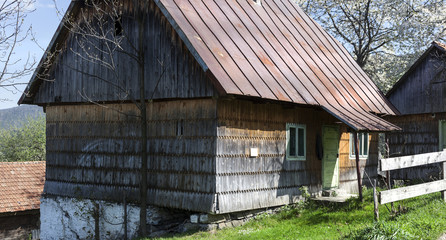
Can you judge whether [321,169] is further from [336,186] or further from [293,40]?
[293,40]

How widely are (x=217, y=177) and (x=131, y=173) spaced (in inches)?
129

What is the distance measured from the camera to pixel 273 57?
15.0 metres

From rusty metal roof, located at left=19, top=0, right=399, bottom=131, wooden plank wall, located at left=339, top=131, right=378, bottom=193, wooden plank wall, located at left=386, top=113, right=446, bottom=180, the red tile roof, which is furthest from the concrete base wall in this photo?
wooden plank wall, located at left=386, top=113, right=446, bottom=180

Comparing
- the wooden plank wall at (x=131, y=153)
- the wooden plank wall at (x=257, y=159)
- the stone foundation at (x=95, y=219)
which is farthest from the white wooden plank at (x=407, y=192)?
the stone foundation at (x=95, y=219)

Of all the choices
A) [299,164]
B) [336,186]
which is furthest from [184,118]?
[336,186]

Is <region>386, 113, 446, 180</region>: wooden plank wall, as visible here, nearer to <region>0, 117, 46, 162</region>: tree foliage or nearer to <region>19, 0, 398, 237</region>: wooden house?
<region>19, 0, 398, 237</region>: wooden house

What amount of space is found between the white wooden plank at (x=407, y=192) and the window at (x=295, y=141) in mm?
4174

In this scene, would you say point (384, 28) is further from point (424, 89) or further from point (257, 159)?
point (257, 159)

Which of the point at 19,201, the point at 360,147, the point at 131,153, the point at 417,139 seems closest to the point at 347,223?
the point at 131,153

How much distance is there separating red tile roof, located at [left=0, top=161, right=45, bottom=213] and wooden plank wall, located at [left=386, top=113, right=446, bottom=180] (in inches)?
679

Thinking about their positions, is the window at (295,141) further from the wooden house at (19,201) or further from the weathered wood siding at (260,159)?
the wooden house at (19,201)

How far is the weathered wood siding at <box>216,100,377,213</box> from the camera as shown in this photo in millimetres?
12688

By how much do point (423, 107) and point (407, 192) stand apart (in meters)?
9.48

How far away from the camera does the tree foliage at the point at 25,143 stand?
149 ft
